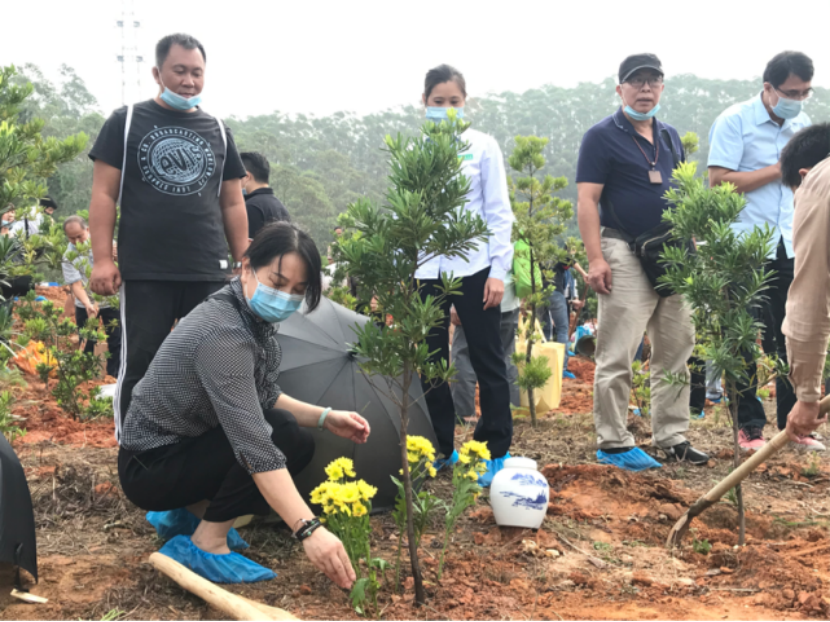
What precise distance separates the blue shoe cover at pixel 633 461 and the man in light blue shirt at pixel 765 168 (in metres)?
0.62

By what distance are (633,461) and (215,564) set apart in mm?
2573

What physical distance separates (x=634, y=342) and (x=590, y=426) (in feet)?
5.57

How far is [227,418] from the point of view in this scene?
2.44 metres

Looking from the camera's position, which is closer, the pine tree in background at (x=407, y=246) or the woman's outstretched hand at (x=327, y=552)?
the woman's outstretched hand at (x=327, y=552)

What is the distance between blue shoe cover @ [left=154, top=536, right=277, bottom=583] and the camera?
2.66 metres

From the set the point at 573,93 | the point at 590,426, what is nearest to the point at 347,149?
the point at 573,93

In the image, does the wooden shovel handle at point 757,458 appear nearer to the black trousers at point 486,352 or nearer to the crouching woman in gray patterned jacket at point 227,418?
the black trousers at point 486,352

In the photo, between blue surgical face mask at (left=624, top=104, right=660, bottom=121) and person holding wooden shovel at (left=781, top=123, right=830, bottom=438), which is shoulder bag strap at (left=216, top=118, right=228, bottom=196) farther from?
person holding wooden shovel at (left=781, top=123, right=830, bottom=438)

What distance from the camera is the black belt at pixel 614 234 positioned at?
14.2 ft

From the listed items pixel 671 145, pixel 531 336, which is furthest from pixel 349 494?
pixel 531 336

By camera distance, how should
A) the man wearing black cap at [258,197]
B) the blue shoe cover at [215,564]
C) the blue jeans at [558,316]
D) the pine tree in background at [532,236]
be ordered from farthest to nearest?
the blue jeans at [558,316]
the pine tree in background at [532,236]
the man wearing black cap at [258,197]
the blue shoe cover at [215,564]

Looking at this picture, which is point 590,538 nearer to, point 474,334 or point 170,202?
point 474,334

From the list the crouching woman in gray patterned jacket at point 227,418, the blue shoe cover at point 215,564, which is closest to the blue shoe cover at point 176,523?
the crouching woman in gray patterned jacket at point 227,418

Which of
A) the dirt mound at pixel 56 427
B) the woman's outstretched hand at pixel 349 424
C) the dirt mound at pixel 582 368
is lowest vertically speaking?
the dirt mound at pixel 582 368
